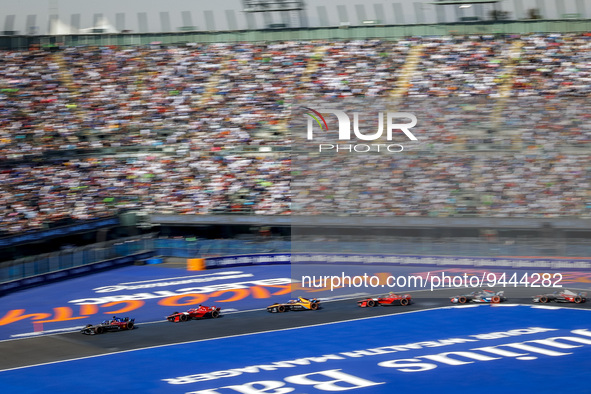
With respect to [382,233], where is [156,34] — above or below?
above

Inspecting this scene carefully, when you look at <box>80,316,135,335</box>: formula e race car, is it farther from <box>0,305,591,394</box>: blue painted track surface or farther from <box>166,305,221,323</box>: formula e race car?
<box>0,305,591,394</box>: blue painted track surface

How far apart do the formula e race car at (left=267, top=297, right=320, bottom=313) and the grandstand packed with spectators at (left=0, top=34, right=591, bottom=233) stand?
963 centimetres

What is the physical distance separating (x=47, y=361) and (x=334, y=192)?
10.2 m

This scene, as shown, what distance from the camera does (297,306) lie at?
77.4 ft

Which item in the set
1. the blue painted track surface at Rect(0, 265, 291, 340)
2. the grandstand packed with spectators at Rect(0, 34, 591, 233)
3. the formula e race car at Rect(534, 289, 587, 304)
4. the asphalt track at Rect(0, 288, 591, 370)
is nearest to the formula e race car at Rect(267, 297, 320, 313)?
the asphalt track at Rect(0, 288, 591, 370)

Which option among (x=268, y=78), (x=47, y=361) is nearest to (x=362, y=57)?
(x=268, y=78)

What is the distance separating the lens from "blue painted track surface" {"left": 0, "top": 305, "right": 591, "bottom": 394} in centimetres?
1636

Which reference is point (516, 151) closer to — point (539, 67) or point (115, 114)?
point (539, 67)

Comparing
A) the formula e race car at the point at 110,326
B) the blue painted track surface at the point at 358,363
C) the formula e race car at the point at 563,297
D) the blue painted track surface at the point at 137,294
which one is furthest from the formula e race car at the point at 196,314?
the formula e race car at the point at 563,297

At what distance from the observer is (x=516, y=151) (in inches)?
971

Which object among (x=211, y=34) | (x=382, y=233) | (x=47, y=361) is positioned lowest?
(x=47, y=361)

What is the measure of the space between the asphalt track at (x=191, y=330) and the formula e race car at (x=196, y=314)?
17cm

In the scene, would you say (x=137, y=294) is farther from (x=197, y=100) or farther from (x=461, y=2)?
(x=461, y=2)

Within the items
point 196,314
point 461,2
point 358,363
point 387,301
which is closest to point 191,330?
point 196,314
